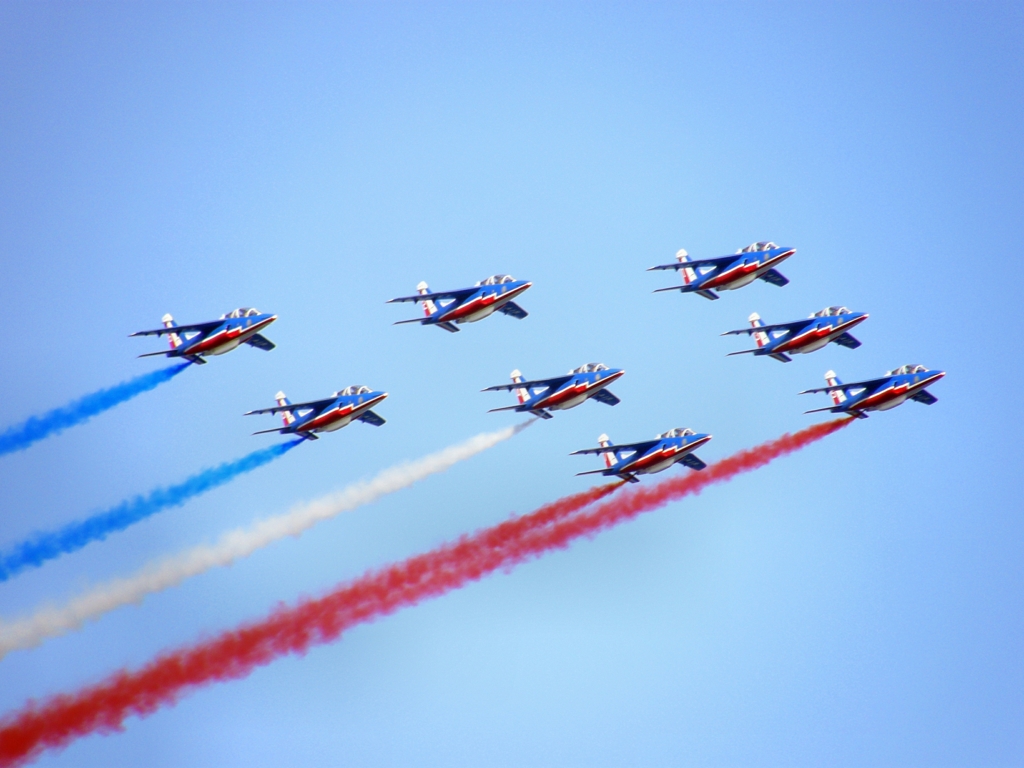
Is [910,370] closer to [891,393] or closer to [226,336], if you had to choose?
[891,393]

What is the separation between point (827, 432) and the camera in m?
88.9

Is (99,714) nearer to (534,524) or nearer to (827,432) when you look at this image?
(534,524)

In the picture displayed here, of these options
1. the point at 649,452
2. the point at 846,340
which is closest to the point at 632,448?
the point at 649,452

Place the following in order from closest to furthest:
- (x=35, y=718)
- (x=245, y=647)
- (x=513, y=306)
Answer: (x=35, y=718) → (x=245, y=647) → (x=513, y=306)

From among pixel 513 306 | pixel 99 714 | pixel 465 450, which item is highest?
pixel 513 306

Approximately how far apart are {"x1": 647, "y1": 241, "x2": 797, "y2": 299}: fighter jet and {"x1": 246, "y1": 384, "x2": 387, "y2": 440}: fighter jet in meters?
16.2

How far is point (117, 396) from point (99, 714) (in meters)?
19.0

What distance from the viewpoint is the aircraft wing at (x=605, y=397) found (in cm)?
8494

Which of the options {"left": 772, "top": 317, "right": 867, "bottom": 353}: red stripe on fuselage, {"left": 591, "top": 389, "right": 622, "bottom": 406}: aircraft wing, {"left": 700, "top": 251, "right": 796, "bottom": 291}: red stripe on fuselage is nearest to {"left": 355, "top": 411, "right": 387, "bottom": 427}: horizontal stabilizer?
{"left": 591, "top": 389, "right": 622, "bottom": 406}: aircraft wing

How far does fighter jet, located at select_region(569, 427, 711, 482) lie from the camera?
83.6 m

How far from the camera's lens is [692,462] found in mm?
86375

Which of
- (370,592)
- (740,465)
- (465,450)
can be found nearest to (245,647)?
(370,592)

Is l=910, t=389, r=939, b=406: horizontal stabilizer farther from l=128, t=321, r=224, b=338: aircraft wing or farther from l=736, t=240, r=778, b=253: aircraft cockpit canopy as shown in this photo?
l=128, t=321, r=224, b=338: aircraft wing

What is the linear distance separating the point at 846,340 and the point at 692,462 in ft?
37.6
